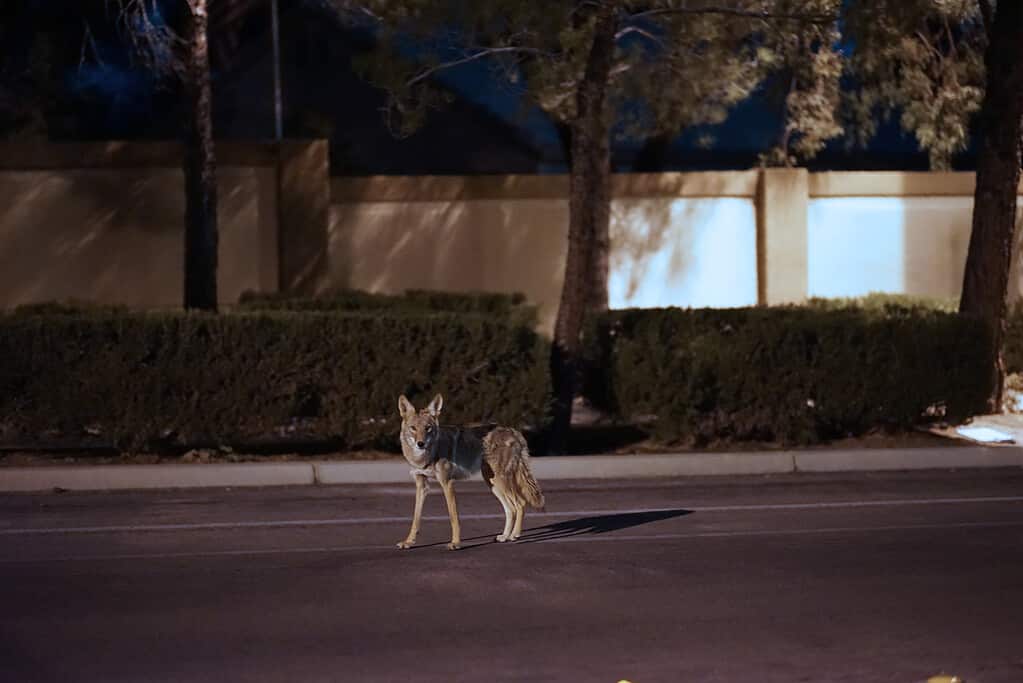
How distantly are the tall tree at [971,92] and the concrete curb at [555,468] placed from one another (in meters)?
1.76

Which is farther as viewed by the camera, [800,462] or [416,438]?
[800,462]

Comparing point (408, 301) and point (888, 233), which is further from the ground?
point (888, 233)

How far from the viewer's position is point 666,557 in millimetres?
9641

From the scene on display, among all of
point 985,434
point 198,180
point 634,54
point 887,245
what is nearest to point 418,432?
point 985,434

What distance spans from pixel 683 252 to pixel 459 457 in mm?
14962

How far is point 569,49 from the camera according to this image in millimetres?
15812

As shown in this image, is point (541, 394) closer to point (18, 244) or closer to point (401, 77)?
point (401, 77)

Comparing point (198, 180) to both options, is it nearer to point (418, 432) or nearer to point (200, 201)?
point (200, 201)

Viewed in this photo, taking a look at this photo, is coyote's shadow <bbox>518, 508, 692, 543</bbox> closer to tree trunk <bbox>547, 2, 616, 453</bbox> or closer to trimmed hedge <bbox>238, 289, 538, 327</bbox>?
tree trunk <bbox>547, 2, 616, 453</bbox>

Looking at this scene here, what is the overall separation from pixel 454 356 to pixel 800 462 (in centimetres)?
343

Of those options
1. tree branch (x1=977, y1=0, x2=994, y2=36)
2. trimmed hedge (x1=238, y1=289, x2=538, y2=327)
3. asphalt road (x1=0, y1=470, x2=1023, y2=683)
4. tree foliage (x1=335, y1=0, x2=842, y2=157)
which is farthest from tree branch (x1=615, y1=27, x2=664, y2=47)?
asphalt road (x1=0, y1=470, x2=1023, y2=683)

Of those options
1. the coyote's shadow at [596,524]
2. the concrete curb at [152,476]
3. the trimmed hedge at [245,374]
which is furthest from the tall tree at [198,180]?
the coyote's shadow at [596,524]

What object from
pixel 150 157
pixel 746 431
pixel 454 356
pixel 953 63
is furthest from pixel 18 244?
pixel 953 63

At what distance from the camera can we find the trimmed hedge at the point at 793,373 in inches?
575
